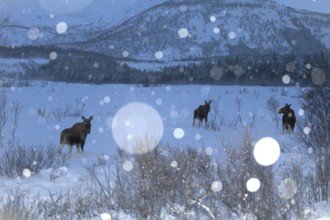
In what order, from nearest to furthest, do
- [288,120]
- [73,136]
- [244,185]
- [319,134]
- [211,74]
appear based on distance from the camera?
[244,185], [319,134], [73,136], [288,120], [211,74]

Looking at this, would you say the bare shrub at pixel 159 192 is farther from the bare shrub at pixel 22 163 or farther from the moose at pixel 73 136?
the moose at pixel 73 136

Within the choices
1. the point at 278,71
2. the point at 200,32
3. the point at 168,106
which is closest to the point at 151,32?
the point at 200,32

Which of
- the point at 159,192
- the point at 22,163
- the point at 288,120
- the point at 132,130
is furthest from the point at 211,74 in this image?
the point at 159,192

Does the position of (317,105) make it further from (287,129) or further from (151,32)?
(151,32)

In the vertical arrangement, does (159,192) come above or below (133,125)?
below

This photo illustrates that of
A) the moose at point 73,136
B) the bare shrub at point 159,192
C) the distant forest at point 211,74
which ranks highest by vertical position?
the distant forest at point 211,74

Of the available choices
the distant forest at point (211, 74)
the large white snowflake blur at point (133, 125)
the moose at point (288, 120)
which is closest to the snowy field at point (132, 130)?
the large white snowflake blur at point (133, 125)

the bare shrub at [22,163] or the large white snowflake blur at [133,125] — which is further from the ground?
the large white snowflake blur at [133,125]

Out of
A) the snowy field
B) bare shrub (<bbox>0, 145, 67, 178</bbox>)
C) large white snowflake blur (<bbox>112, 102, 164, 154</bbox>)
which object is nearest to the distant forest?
the snowy field

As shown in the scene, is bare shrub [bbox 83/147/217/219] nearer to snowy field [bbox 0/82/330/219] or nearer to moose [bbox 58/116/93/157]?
snowy field [bbox 0/82/330/219]

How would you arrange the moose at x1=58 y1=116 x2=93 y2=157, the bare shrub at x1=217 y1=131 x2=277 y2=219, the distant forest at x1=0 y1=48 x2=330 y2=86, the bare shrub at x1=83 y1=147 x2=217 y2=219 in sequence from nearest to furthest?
1. the bare shrub at x1=217 y1=131 x2=277 y2=219
2. the bare shrub at x1=83 y1=147 x2=217 y2=219
3. the moose at x1=58 y1=116 x2=93 y2=157
4. the distant forest at x1=0 y1=48 x2=330 y2=86

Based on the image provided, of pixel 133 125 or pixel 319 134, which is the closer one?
pixel 319 134

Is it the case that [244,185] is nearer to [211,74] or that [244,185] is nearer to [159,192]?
[159,192]

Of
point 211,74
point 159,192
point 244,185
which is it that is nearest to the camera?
point 244,185
